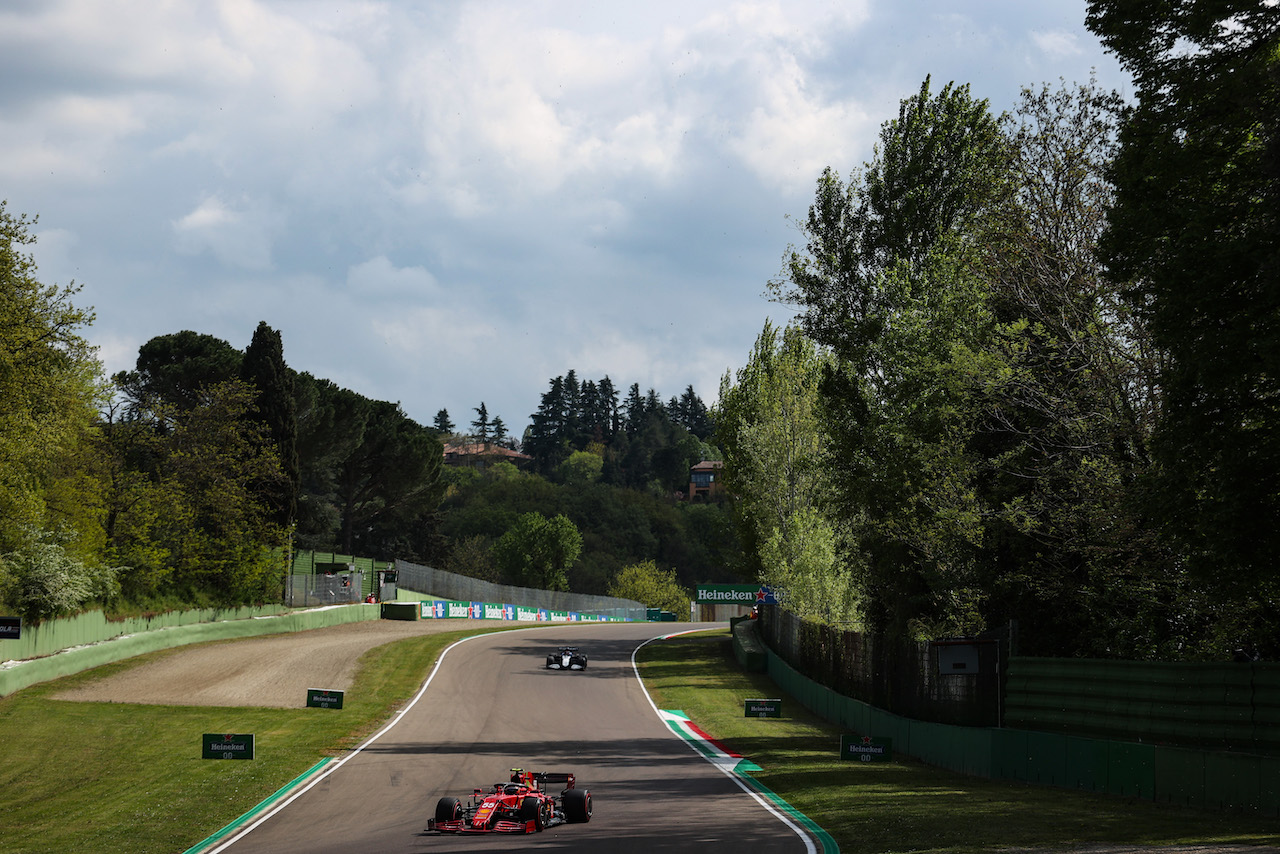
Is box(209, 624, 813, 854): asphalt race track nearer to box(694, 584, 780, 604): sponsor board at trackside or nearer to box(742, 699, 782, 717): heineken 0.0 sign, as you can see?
box(742, 699, 782, 717): heineken 0.0 sign

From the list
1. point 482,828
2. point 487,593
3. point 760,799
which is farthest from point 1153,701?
point 487,593

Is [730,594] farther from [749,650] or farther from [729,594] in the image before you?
[749,650]

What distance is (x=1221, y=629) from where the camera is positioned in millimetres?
19094

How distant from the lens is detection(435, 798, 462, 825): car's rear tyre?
1611 centimetres

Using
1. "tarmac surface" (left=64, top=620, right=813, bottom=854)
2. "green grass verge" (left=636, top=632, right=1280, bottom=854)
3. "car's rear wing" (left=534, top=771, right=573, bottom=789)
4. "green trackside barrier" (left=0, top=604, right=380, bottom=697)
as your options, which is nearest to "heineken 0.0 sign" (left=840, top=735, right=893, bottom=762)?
"green grass verge" (left=636, top=632, right=1280, bottom=854)

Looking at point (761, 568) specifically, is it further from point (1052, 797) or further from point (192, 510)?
point (1052, 797)

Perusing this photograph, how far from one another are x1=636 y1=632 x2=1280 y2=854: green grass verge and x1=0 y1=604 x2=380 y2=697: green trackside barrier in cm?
2263

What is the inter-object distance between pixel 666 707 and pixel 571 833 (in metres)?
23.2

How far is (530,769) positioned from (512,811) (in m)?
8.09

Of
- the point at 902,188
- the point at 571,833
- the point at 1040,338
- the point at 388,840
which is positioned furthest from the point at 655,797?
the point at 902,188

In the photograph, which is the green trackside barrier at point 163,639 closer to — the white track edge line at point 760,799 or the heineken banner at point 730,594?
the white track edge line at point 760,799

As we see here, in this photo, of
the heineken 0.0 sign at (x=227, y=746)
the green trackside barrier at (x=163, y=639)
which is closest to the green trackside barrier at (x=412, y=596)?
the green trackside barrier at (x=163, y=639)

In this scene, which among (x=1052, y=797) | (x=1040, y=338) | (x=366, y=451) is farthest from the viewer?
(x=366, y=451)

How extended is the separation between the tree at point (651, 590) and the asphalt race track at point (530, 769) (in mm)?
96576
